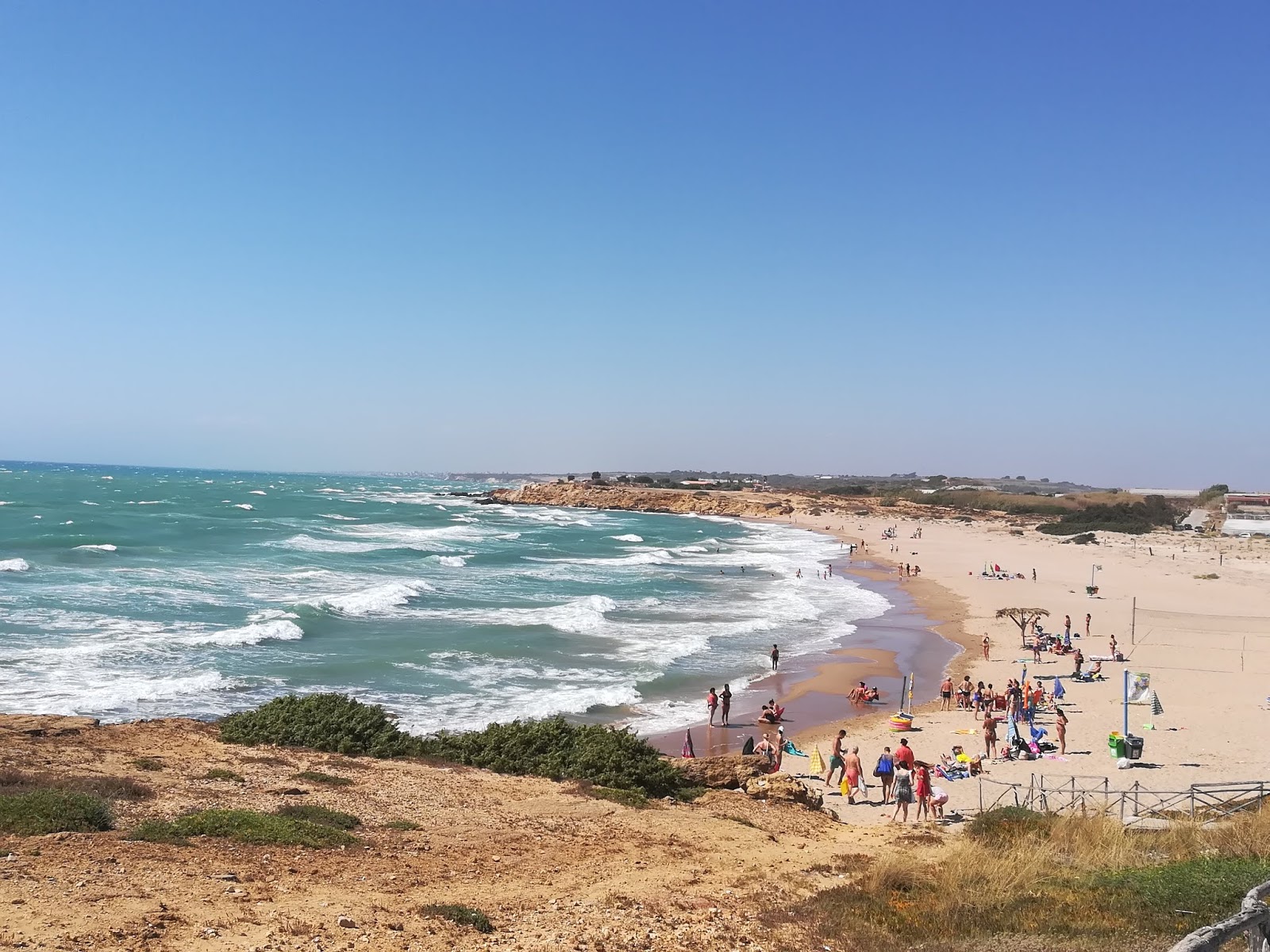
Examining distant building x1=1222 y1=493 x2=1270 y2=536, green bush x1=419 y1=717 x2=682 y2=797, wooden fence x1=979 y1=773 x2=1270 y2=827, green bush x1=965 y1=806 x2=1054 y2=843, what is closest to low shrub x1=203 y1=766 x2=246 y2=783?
green bush x1=419 y1=717 x2=682 y2=797

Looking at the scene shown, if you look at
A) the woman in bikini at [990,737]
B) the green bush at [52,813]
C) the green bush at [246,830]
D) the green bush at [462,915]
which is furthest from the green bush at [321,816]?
the woman in bikini at [990,737]

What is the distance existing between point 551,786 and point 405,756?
2.94m

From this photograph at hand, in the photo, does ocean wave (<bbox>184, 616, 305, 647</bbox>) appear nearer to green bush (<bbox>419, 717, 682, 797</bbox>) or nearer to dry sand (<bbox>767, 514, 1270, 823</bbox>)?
green bush (<bbox>419, 717, 682, 797</bbox>)

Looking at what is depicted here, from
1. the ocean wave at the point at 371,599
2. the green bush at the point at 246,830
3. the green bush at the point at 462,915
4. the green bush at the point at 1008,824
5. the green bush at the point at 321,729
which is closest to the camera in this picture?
the green bush at the point at 462,915

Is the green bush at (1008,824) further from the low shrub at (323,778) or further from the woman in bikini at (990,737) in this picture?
the low shrub at (323,778)

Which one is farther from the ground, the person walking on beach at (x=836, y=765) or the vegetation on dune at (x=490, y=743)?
the vegetation on dune at (x=490, y=743)

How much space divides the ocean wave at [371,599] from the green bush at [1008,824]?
2378 centimetres

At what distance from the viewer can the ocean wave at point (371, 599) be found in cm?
3031

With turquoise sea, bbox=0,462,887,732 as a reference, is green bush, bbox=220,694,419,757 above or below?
above

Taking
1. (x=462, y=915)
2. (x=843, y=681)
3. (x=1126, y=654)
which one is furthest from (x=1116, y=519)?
(x=462, y=915)

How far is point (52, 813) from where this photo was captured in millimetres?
8695

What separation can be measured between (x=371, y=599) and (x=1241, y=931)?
1221 inches

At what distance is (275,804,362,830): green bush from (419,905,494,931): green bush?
112 inches

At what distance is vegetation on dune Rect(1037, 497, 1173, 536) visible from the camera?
271 ft
